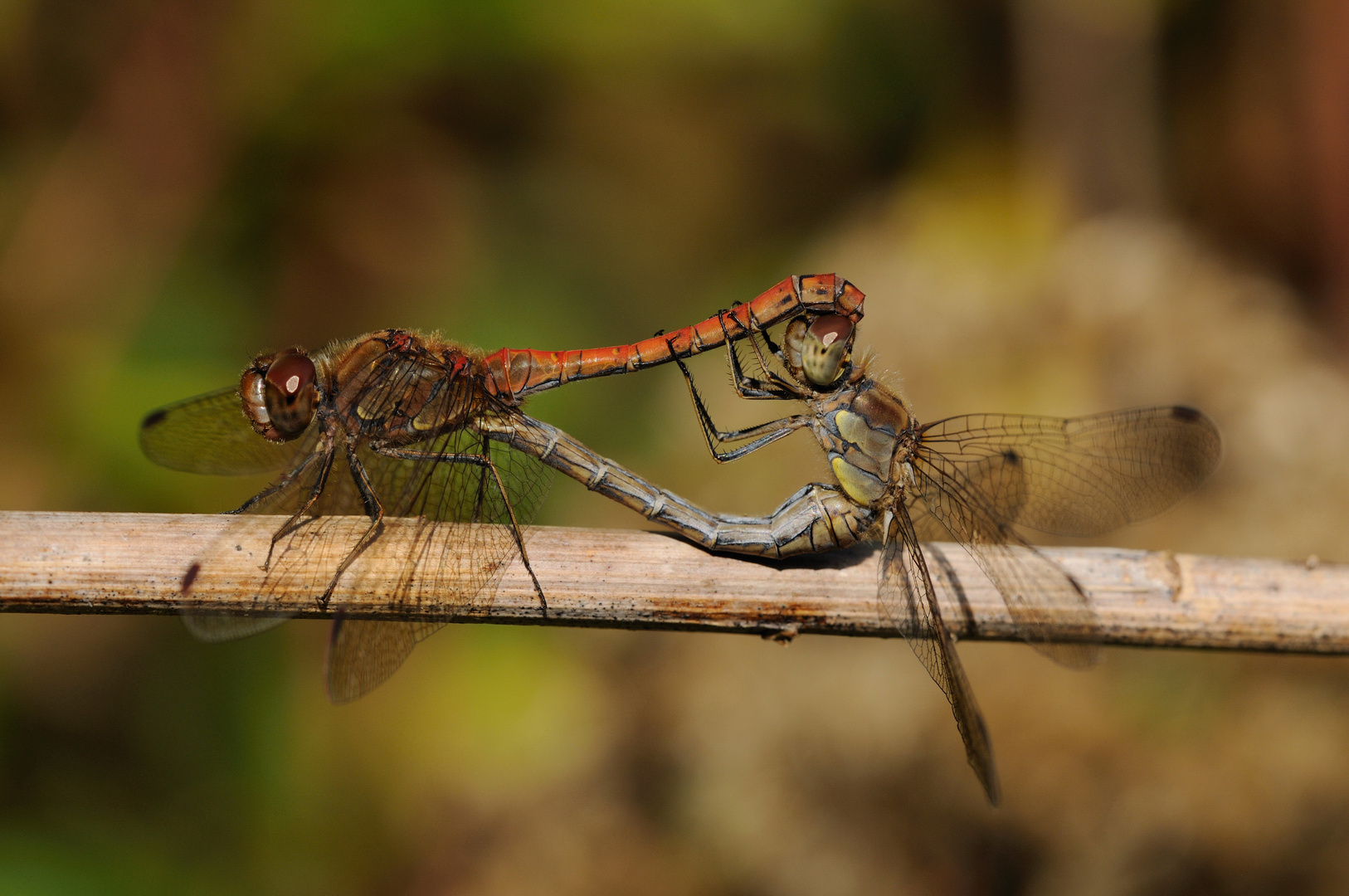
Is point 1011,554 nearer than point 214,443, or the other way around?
point 1011,554

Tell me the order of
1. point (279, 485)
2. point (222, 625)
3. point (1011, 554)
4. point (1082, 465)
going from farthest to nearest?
point (1082, 465)
point (1011, 554)
point (279, 485)
point (222, 625)

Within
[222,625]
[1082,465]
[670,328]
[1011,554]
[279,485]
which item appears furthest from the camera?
[670,328]

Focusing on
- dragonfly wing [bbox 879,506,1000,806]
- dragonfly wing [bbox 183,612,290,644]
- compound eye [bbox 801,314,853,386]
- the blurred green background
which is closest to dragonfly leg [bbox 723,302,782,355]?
compound eye [bbox 801,314,853,386]

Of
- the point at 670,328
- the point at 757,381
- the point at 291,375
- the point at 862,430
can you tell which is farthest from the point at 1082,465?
the point at 670,328

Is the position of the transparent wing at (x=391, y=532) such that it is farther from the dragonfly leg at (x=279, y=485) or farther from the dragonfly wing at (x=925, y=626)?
the dragonfly wing at (x=925, y=626)

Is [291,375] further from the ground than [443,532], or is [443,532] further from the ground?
[291,375]

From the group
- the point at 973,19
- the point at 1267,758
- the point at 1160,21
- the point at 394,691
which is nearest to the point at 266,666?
the point at 394,691

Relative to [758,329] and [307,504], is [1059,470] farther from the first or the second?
[307,504]

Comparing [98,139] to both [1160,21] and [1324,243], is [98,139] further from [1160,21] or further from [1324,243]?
[1324,243]
